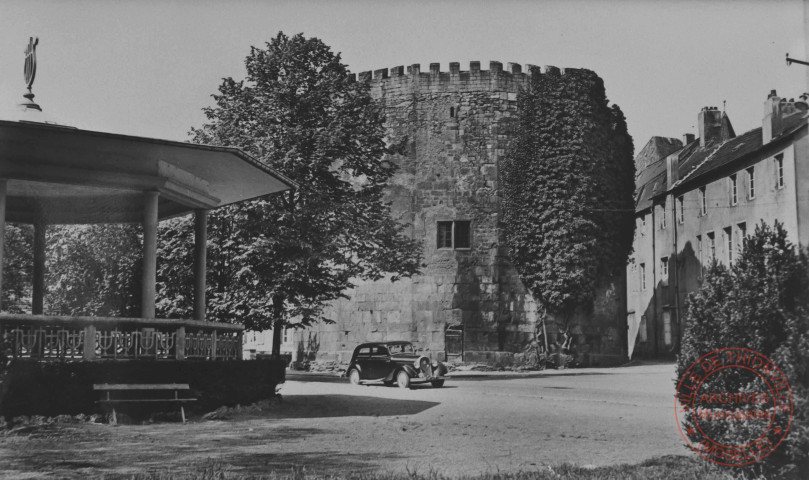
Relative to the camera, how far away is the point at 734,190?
39.4 metres

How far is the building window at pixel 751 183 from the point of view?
37.3 m

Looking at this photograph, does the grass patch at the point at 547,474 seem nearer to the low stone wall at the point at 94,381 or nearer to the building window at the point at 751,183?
the low stone wall at the point at 94,381

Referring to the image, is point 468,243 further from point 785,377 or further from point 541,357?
point 785,377

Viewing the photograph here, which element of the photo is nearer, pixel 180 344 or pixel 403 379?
pixel 180 344

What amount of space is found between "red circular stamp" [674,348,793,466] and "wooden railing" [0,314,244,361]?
9067 mm

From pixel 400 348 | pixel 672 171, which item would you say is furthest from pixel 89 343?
pixel 672 171

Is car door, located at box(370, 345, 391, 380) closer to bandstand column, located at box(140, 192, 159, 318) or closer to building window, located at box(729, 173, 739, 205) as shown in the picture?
bandstand column, located at box(140, 192, 159, 318)

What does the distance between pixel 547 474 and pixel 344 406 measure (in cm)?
A: 854

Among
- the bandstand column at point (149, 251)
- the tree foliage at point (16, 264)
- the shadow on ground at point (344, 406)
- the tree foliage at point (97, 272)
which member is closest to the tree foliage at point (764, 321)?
the shadow on ground at point (344, 406)

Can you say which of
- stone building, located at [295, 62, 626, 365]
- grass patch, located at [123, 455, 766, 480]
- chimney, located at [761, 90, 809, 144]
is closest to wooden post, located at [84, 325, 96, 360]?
A: grass patch, located at [123, 455, 766, 480]

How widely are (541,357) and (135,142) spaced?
2493 centimetres

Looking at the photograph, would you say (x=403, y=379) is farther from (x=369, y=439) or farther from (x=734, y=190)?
Answer: (x=734, y=190)

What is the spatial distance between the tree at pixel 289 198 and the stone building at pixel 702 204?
14.0 metres

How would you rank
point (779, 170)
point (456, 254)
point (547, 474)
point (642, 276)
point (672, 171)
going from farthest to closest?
point (642, 276) → point (672, 171) → point (456, 254) → point (779, 170) → point (547, 474)
